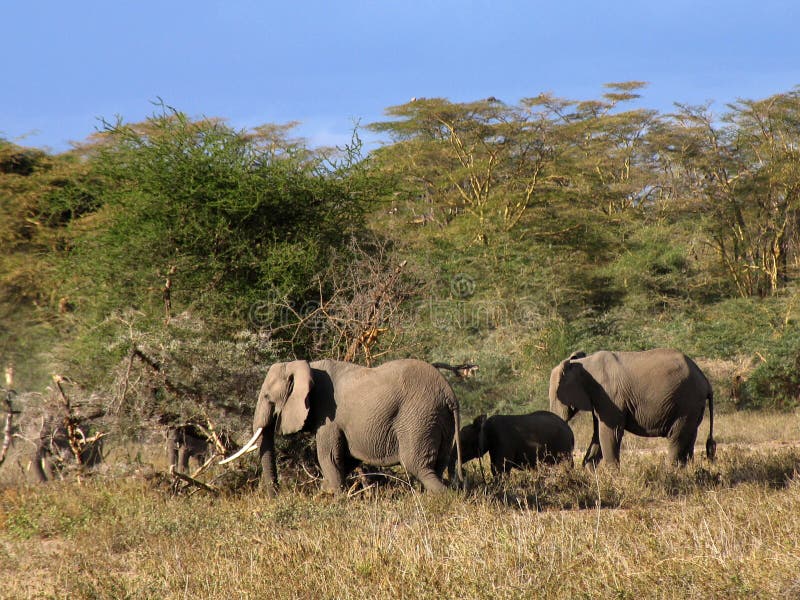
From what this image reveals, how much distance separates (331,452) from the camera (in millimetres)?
8047

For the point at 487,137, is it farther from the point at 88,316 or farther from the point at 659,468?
the point at 659,468

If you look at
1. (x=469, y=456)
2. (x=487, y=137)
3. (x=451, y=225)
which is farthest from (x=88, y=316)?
(x=487, y=137)

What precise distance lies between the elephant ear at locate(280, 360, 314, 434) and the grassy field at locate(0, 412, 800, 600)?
596 millimetres

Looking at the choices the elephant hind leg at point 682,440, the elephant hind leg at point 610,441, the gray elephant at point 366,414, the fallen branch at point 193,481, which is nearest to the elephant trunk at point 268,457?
the gray elephant at point 366,414

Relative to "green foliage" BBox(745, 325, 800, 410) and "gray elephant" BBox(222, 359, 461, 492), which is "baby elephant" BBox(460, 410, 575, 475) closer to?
"gray elephant" BBox(222, 359, 461, 492)

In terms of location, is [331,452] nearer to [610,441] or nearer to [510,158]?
[610,441]

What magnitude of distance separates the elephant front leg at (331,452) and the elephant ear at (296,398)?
24 cm

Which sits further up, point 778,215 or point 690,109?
point 690,109

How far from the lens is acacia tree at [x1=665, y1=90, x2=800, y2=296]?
29172 mm

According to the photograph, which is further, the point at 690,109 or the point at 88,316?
the point at 690,109

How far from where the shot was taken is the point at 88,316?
13406 millimetres

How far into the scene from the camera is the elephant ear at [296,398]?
7895 millimetres

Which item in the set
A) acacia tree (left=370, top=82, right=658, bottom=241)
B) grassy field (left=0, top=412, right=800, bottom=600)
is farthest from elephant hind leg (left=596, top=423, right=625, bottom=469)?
acacia tree (left=370, top=82, right=658, bottom=241)

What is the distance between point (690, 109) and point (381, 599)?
31487 mm
